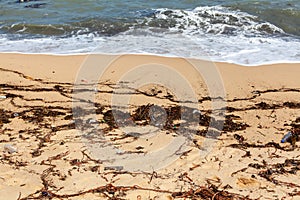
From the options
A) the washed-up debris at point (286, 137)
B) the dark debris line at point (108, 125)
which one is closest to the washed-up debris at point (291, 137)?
the washed-up debris at point (286, 137)

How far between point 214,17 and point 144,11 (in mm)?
2057

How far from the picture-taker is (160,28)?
935 centimetres

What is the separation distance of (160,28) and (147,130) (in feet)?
18.5

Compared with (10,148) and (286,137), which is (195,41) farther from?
(10,148)

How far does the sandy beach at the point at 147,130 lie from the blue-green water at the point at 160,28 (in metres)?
1.18

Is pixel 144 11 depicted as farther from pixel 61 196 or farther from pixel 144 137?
pixel 61 196

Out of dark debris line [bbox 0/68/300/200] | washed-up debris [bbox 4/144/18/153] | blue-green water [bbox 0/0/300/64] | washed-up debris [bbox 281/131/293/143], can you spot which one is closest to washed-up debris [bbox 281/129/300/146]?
washed-up debris [bbox 281/131/293/143]

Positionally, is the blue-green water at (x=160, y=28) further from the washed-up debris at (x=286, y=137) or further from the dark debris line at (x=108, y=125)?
the washed-up debris at (x=286, y=137)

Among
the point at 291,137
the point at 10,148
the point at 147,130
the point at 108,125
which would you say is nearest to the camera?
the point at 10,148

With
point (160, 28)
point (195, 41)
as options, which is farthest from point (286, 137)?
point (160, 28)

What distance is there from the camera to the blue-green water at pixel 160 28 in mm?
7527

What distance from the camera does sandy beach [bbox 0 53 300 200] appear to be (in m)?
3.22

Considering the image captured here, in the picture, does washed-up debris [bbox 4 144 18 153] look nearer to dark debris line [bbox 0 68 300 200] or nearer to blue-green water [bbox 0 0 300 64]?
dark debris line [bbox 0 68 300 200]

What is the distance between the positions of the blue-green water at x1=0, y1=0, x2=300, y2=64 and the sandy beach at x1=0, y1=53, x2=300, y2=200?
3.86 ft
